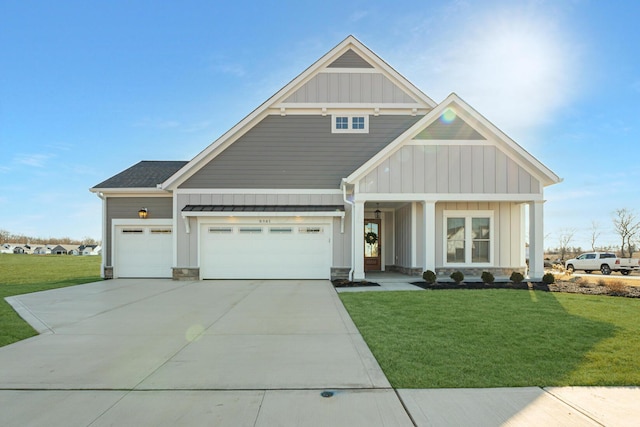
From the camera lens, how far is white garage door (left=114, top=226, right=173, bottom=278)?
14.4 metres

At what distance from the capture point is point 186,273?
13609 millimetres

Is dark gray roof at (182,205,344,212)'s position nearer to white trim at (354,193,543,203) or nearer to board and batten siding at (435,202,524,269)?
white trim at (354,193,543,203)

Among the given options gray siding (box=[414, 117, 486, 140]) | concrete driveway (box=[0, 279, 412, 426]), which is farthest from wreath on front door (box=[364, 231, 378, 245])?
concrete driveway (box=[0, 279, 412, 426])

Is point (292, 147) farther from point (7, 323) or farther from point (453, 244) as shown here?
point (7, 323)

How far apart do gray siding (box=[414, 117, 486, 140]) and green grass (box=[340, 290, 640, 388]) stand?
576 centimetres

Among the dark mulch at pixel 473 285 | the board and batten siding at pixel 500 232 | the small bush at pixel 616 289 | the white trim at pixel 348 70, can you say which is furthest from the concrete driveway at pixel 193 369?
the white trim at pixel 348 70

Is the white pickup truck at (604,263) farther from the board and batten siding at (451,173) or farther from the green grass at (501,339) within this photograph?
the green grass at (501,339)

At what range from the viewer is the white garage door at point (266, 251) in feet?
44.7

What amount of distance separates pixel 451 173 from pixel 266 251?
277 inches

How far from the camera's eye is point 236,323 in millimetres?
6676

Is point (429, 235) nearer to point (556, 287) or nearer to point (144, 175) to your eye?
point (556, 287)

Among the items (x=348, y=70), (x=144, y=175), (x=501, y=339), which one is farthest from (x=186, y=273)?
(x=501, y=339)

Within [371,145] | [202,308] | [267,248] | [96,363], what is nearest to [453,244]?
[371,145]

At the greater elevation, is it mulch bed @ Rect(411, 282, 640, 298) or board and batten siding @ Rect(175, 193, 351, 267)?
board and batten siding @ Rect(175, 193, 351, 267)
